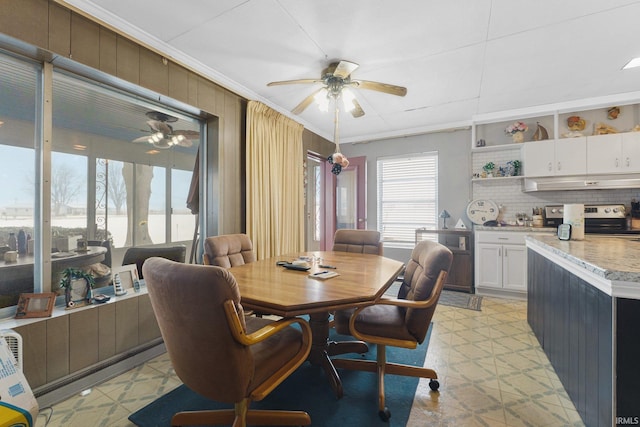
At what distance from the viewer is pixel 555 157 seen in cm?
368

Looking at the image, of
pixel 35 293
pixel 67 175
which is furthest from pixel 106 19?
pixel 35 293

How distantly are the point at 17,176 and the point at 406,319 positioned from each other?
2.62 metres

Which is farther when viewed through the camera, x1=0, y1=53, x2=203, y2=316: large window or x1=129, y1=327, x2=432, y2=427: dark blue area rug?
x1=0, y1=53, x2=203, y2=316: large window

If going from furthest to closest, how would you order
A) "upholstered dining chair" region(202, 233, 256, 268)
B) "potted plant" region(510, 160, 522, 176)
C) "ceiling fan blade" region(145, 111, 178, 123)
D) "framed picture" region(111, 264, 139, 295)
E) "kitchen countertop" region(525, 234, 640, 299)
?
"potted plant" region(510, 160, 522, 176)
"ceiling fan blade" region(145, 111, 178, 123)
"upholstered dining chair" region(202, 233, 256, 268)
"framed picture" region(111, 264, 139, 295)
"kitchen countertop" region(525, 234, 640, 299)

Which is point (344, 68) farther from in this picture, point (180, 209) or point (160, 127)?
point (180, 209)

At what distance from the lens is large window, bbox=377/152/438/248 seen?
4.82m

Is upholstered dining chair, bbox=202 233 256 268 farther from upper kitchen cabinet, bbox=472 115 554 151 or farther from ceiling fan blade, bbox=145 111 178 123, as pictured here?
upper kitchen cabinet, bbox=472 115 554 151

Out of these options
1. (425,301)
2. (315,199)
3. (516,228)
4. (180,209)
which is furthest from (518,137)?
(180,209)

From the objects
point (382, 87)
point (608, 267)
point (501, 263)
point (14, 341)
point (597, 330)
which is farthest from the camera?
point (501, 263)

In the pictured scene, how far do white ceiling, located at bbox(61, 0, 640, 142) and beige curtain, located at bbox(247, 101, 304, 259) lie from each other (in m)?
0.36

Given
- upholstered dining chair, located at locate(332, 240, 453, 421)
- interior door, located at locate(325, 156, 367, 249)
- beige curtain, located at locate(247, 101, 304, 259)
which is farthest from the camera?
interior door, located at locate(325, 156, 367, 249)

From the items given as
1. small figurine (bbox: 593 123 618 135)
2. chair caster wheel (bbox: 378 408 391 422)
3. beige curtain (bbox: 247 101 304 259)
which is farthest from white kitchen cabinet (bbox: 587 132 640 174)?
chair caster wheel (bbox: 378 408 391 422)

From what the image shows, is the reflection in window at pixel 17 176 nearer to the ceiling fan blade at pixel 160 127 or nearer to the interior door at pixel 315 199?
the ceiling fan blade at pixel 160 127

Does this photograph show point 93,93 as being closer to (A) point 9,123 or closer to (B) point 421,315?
(A) point 9,123
